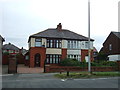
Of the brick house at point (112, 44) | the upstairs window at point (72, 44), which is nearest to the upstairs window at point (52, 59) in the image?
the upstairs window at point (72, 44)

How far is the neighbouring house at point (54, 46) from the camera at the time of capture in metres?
38.7

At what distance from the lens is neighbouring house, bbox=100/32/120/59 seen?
49.3m

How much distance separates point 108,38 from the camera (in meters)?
54.6

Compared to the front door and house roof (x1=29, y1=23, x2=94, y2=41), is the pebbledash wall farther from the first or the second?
house roof (x1=29, y1=23, x2=94, y2=41)

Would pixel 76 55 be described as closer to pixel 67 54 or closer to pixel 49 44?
pixel 67 54

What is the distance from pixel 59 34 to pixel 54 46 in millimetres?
3260

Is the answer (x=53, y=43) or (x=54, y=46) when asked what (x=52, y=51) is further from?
(x=53, y=43)

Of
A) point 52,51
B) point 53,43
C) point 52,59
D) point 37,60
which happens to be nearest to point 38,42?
point 53,43

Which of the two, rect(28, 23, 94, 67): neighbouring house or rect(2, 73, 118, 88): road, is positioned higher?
rect(28, 23, 94, 67): neighbouring house

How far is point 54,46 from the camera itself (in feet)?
131

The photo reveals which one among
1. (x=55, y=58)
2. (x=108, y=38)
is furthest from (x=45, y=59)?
(x=108, y=38)

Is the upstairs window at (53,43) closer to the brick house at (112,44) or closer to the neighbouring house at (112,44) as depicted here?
the neighbouring house at (112,44)

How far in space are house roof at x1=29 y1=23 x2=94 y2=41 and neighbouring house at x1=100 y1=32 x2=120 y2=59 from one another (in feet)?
34.5

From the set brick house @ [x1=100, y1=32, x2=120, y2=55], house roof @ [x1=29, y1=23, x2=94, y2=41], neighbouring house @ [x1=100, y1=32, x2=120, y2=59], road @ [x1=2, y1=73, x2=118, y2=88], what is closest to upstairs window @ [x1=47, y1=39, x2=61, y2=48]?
house roof @ [x1=29, y1=23, x2=94, y2=41]
